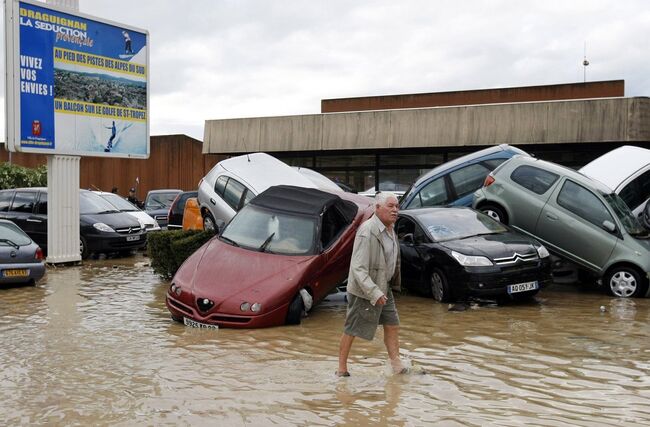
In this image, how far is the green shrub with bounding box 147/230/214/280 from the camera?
1389cm

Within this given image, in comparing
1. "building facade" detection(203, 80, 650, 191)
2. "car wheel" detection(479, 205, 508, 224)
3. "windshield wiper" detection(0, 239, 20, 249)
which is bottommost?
"windshield wiper" detection(0, 239, 20, 249)

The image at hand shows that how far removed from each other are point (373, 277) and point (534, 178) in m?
7.14

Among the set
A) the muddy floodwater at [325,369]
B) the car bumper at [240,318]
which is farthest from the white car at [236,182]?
the car bumper at [240,318]

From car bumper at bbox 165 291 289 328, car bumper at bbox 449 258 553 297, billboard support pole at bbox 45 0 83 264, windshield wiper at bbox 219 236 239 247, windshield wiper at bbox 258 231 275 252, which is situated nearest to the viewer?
car bumper at bbox 165 291 289 328

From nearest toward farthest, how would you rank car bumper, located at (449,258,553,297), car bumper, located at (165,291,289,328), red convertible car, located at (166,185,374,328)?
car bumper, located at (165,291,289,328) → red convertible car, located at (166,185,374,328) → car bumper, located at (449,258,553,297)

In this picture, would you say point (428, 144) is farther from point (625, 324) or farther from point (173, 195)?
point (625, 324)

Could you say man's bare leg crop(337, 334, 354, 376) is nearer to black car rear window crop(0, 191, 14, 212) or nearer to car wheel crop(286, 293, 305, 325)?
car wheel crop(286, 293, 305, 325)

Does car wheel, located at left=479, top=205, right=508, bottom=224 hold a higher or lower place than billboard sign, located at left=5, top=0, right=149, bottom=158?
lower

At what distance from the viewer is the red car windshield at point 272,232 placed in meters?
10.7

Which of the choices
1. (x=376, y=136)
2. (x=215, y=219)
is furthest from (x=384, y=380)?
(x=376, y=136)

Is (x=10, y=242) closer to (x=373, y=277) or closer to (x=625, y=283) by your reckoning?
(x=373, y=277)

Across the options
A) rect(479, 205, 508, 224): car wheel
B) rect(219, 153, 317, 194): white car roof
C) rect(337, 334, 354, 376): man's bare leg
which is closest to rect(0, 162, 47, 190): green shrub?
rect(219, 153, 317, 194): white car roof

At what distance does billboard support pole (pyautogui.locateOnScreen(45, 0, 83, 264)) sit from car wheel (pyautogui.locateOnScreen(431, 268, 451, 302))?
9069mm

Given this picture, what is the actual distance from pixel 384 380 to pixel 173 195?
62.9 feet
